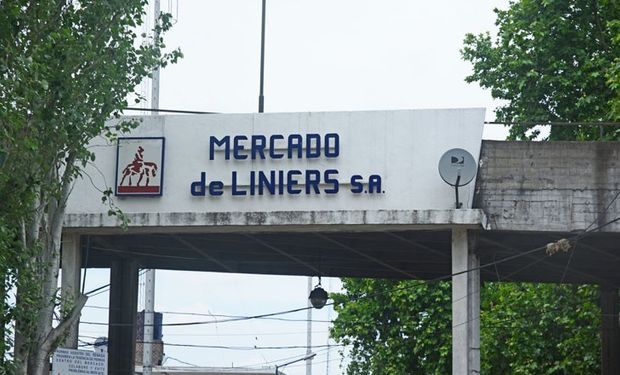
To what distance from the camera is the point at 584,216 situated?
22.9m

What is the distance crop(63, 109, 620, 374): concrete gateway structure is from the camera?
75.2 feet

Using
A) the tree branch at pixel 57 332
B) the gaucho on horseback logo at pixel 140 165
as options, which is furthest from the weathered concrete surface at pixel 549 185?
the tree branch at pixel 57 332

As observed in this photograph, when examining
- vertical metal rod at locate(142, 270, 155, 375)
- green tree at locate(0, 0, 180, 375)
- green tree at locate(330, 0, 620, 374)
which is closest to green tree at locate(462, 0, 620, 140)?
green tree at locate(330, 0, 620, 374)

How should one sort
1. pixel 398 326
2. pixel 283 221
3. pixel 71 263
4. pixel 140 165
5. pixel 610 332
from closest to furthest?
pixel 283 221 < pixel 140 165 < pixel 71 263 < pixel 610 332 < pixel 398 326

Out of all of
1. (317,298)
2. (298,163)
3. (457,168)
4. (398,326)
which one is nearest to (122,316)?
(317,298)

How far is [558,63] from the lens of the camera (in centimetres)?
3712

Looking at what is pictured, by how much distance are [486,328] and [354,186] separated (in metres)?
20.0

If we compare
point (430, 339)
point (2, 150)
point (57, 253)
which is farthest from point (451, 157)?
point (430, 339)

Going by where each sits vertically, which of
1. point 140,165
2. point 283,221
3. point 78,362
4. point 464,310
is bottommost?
point 78,362

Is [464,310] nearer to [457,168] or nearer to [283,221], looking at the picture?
[457,168]

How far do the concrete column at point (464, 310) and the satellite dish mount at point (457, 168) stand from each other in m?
0.94

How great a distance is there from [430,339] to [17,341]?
2689cm

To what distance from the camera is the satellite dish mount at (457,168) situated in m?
22.6

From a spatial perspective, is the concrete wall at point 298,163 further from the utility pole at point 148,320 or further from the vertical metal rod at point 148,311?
the vertical metal rod at point 148,311
